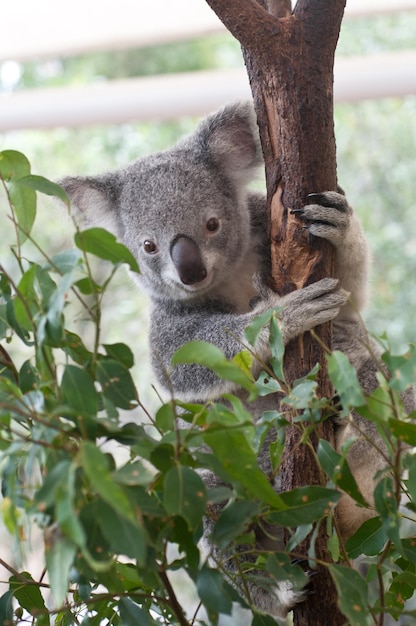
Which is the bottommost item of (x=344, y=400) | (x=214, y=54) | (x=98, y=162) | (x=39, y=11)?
(x=344, y=400)

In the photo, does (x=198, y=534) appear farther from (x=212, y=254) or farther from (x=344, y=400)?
(x=212, y=254)

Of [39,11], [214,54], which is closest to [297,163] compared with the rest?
[39,11]

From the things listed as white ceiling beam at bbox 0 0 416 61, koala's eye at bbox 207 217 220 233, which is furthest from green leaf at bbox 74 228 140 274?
white ceiling beam at bbox 0 0 416 61

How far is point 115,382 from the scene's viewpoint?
979 mm

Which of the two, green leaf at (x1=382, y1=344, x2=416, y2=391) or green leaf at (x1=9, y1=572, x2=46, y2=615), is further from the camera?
green leaf at (x1=9, y1=572, x2=46, y2=615)

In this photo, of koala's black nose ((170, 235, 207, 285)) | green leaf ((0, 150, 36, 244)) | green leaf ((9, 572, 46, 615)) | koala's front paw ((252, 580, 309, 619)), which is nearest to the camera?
green leaf ((0, 150, 36, 244))

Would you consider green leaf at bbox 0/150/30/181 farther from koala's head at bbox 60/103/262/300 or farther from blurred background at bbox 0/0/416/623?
blurred background at bbox 0/0/416/623

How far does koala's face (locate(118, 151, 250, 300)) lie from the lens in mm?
2096

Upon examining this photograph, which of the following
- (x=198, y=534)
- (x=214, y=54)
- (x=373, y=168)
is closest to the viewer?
(x=198, y=534)

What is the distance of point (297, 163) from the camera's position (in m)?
1.60

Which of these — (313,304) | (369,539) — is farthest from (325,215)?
(369,539)

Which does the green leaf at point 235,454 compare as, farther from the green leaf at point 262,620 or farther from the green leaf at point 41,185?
the green leaf at point 41,185

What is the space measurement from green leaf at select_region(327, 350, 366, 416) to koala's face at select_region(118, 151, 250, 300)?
1.10 m

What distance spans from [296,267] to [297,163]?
239mm
